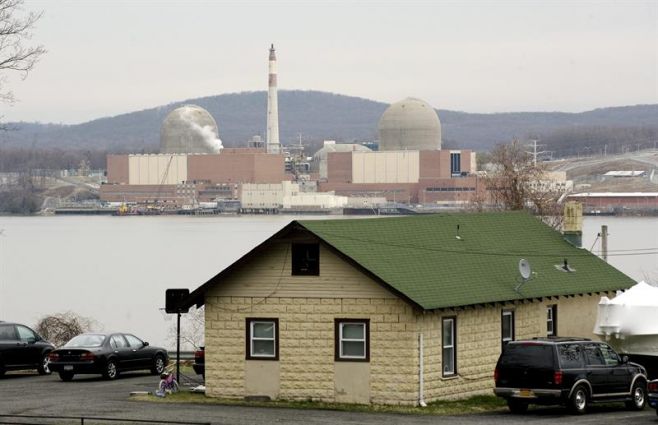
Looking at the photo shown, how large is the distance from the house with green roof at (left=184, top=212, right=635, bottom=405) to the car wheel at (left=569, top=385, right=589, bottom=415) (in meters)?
3.15

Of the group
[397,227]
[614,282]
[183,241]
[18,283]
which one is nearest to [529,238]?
[614,282]

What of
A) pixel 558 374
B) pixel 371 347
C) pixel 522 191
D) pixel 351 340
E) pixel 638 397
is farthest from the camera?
pixel 522 191

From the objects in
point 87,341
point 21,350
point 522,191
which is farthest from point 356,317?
point 522,191

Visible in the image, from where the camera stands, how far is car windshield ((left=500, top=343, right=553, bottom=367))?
92.0 ft

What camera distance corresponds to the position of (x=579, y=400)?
2834cm

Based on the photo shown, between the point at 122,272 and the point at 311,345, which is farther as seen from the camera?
the point at 122,272

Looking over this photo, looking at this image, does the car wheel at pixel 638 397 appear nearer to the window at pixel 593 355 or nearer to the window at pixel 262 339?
the window at pixel 593 355

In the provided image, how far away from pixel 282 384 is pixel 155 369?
788cm

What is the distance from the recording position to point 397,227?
33.7 metres

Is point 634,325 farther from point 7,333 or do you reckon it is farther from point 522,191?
point 522,191

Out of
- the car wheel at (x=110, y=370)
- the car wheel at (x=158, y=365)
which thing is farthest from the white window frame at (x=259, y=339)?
the car wheel at (x=158, y=365)

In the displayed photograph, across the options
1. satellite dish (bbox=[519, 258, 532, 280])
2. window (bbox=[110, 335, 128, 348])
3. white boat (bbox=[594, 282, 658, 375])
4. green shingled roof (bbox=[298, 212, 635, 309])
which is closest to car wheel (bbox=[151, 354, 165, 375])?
window (bbox=[110, 335, 128, 348])

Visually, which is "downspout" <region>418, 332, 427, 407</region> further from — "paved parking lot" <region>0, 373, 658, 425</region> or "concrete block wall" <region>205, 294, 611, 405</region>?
"paved parking lot" <region>0, 373, 658, 425</region>

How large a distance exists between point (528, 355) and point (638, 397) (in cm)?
293
